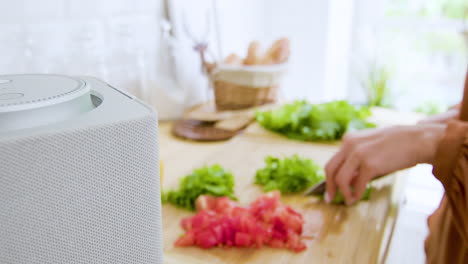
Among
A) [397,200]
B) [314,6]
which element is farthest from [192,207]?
[314,6]

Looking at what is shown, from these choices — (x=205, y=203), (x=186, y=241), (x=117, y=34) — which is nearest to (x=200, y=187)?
(x=205, y=203)

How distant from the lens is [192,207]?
934 mm

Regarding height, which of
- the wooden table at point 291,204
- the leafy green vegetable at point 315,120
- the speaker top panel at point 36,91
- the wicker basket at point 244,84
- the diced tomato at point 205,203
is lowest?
the wooden table at point 291,204

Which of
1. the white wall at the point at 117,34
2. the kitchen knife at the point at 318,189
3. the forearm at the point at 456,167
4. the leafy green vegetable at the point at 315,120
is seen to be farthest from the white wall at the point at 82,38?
the forearm at the point at 456,167

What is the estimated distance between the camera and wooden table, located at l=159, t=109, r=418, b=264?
0.78 meters

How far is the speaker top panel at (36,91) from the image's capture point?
369 mm

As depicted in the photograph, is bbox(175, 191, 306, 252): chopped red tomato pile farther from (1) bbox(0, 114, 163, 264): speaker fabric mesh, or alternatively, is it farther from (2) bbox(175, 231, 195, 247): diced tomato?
(1) bbox(0, 114, 163, 264): speaker fabric mesh

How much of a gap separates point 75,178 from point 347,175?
2.03ft

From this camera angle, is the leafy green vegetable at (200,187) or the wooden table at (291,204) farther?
the leafy green vegetable at (200,187)

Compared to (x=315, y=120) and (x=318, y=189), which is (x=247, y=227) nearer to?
(x=318, y=189)

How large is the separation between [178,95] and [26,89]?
3.68 ft

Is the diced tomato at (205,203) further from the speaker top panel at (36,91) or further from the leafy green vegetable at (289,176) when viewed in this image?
the speaker top panel at (36,91)

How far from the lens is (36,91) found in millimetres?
407

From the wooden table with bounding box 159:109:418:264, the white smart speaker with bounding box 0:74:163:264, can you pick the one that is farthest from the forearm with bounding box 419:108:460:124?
the white smart speaker with bounding box 0:74:163:264
